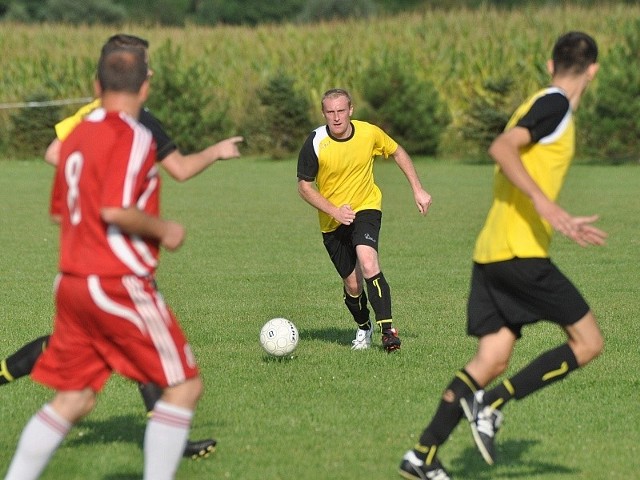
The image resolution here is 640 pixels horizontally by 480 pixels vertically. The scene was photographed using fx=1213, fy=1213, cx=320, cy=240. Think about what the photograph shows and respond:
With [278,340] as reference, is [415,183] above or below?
above

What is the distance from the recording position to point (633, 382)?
8.27 m

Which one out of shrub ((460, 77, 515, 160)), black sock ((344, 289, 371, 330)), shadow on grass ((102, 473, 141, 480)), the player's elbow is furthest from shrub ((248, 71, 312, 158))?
the player's elbow

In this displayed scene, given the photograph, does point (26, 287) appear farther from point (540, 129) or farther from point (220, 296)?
point (540, 129)

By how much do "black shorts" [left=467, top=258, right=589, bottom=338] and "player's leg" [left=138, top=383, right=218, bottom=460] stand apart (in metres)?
1.52

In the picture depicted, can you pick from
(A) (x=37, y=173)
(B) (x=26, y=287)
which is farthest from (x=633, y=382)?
(A) (x=37, y=173)

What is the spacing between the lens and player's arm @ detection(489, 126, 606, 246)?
522 centimetres

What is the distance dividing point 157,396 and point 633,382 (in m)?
3.57

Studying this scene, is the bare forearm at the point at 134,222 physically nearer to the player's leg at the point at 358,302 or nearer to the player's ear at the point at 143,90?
the player's ear at the point at 143,90

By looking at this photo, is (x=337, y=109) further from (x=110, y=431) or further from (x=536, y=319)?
(x=536, y=319)

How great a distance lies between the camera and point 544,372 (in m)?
5.84

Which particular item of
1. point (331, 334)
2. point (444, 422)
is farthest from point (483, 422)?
point (331, 334)

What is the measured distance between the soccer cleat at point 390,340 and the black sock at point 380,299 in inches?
1.9

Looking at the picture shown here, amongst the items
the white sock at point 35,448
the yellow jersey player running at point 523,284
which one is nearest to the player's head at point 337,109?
the yellow jersey player running at point 523,284

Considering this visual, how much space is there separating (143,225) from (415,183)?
5.08 metres
